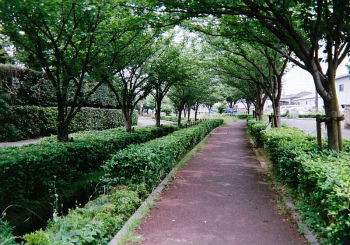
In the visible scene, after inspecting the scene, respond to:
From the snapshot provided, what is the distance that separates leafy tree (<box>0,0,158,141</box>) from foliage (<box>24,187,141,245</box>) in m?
3.92

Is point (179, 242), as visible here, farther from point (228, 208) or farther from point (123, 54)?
point (123, 54)

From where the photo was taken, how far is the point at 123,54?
32.6 feet

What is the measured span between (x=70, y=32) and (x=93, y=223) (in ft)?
19.5

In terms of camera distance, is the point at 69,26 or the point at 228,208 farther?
the point at 69,26

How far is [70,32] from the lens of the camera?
7582 mm

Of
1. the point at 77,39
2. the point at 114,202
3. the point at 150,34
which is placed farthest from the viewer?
the point at 150,34

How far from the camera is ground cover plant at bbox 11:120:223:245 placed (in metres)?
3.29

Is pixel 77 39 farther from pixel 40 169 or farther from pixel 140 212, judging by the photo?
pixel 140 212

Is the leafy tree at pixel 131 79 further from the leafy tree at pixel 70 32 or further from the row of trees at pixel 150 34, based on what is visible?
the leafy tree at pixel 70 32

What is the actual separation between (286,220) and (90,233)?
10.8 feet

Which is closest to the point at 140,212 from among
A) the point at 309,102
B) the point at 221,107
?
the point at 221,107

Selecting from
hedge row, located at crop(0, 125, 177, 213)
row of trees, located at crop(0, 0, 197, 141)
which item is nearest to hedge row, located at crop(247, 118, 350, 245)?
row of trees, located at crop(0, 0, 197, 141)

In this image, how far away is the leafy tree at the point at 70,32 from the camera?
5.80 meters

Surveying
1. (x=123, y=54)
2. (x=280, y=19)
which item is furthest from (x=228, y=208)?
(x=123, y=54)
